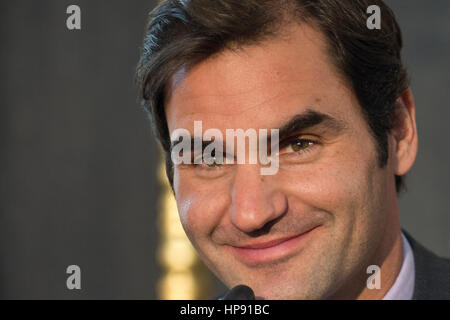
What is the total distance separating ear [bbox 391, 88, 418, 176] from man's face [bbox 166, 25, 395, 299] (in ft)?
0.48

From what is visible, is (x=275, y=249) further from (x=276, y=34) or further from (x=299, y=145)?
(x=276, y=34)

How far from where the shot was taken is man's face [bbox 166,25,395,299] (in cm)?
138

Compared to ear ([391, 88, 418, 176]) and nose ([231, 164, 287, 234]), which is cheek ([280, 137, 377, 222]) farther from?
ear ([391, 88, 418, 176])

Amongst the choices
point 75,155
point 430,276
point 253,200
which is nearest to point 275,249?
point 253,200

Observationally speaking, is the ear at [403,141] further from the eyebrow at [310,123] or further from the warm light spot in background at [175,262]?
the warm light spot in background at [175,262]

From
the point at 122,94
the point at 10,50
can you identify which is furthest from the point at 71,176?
the point at 10,50

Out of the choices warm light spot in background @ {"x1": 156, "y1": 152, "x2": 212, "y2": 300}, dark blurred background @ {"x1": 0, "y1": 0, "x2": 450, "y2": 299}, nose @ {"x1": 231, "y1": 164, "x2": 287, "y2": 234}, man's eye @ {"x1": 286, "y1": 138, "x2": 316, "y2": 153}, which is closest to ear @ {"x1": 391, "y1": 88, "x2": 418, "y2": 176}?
man's eye @ {"x1": 286, "y1": 138, "x2": 316, "y2": 153}

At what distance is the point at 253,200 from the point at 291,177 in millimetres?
112

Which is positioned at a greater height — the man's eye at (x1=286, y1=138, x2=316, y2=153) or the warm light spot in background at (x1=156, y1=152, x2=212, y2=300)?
the man's eye at (x1=286, y1=138, x2=316, y2=153)

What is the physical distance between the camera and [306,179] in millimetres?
1397

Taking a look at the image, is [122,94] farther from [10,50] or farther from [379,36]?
[379,36]

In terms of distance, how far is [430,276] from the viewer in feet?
5.33

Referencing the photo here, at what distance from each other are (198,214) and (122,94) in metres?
2.20

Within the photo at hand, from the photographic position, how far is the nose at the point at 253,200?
1.34 m
